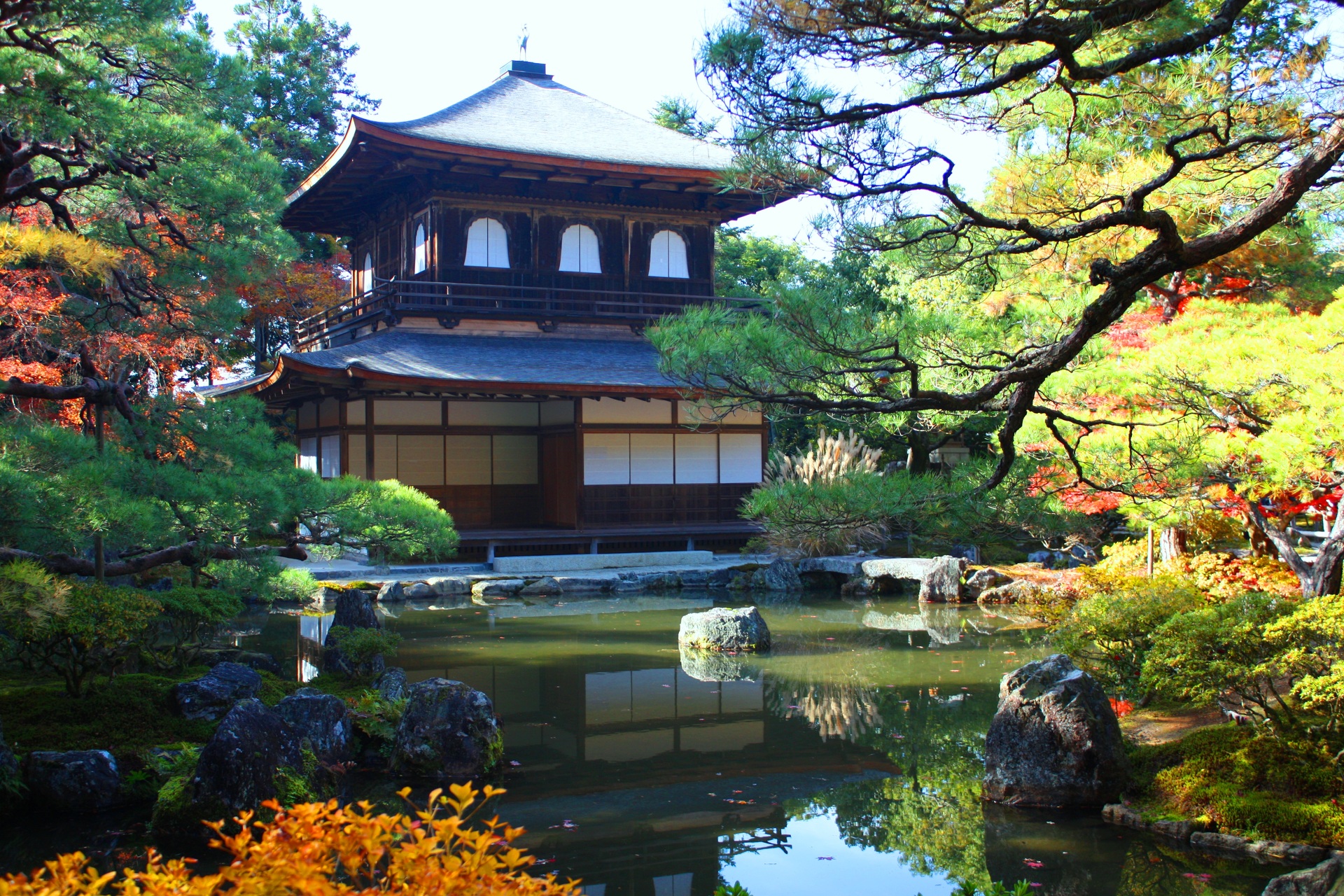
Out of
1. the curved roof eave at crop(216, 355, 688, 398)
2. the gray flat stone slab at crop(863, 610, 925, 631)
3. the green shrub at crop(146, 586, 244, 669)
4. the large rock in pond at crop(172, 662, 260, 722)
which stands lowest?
the gray flat stone slab at crop(863, 610, 925, 631)

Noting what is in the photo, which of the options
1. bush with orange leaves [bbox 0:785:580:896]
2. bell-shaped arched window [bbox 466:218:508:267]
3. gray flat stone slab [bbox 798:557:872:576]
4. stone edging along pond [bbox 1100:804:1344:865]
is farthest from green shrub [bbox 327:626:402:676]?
bell-shaped arched window [bbox 466:218:508:267]

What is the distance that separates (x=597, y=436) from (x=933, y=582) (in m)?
5.49

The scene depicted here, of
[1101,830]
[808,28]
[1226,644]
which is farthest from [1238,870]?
[808,28]

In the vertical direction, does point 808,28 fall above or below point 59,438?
above

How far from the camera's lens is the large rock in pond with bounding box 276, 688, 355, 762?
19.6 ft

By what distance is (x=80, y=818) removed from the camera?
5.31 meters

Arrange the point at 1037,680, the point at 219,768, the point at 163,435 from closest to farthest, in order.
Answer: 1. the point at 219,768
2. the point at 1037,680
3. the point at 163,435

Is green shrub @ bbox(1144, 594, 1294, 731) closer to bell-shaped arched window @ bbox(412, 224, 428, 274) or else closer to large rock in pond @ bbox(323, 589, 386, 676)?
large rock in pond @ bbox(323, 589, 386, 676)

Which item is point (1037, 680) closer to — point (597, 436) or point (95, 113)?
point (95, 113)

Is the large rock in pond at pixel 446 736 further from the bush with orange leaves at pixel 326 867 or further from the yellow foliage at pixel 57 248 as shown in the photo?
the bush with orange leaves at pixel 326 867

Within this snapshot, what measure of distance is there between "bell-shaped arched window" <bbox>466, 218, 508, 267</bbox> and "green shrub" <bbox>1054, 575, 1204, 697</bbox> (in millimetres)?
12253

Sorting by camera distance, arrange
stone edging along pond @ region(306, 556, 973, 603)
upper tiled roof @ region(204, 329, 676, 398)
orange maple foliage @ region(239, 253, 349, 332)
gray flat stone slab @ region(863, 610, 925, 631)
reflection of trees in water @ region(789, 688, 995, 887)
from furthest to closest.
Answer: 1. orange maple foliage @ region(239, 253, 349, 332)
2. upper tiled roof @ region(204, 329, 676, 398)
3. stone edging along pond @ region(306, 556, 973, 603)
4. gray flat stone slab @ region(863, 610, 925, 631)
5. reflection of trees in water @ region(789, 688, 995, 887)

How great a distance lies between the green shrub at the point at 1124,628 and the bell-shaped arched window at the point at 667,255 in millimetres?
12407

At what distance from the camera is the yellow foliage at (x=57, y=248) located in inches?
262
